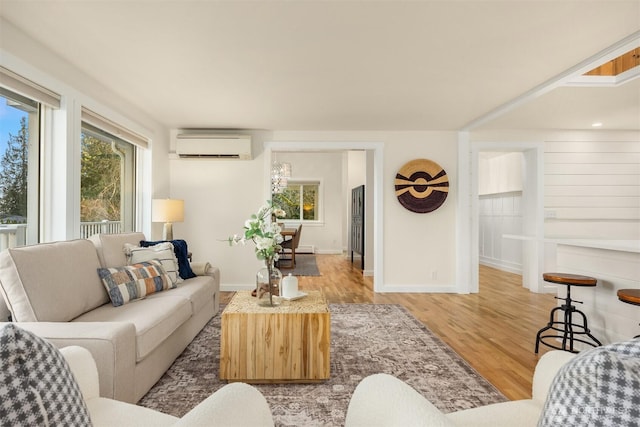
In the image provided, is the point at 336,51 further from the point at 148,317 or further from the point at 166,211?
the point at 166,211

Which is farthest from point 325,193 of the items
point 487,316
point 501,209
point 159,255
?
point 159,255

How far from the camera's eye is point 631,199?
496cm

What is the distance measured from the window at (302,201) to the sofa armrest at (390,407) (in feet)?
29.3

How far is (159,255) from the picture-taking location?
9.62 ft

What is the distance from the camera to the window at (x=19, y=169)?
2.46 meters

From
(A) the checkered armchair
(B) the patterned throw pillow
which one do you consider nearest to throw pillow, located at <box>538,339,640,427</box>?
(A) the checkered armchair

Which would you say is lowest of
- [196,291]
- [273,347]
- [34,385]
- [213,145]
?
[273,347]

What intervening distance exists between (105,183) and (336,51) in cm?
285

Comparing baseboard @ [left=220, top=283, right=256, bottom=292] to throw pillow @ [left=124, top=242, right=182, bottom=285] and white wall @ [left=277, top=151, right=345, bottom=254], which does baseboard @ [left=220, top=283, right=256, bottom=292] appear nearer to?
throw pillow @ [left=124, top=242, right=182, bottom=285]

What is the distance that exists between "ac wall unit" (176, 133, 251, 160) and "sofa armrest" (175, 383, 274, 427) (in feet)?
13.1

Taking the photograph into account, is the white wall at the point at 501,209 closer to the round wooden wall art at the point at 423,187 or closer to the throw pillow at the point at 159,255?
the round wooden wall art at the point at 423,187

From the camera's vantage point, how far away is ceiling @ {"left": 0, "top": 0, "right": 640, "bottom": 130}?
204cm

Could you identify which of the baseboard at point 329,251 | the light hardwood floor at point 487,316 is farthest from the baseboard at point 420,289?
the baseboard at point 329,251

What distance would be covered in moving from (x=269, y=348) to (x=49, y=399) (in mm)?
1582
